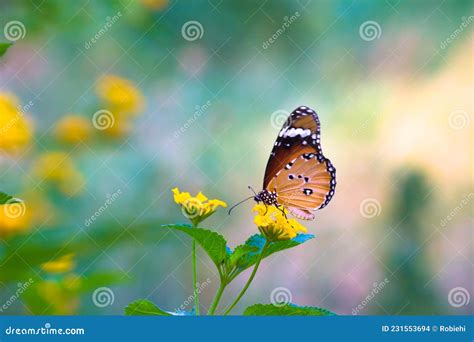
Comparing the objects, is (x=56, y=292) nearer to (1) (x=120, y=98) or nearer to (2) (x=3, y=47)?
(2) (x=3, y=47)

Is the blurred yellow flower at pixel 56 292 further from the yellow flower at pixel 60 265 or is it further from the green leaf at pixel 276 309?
the green leaf at pixel 276 309

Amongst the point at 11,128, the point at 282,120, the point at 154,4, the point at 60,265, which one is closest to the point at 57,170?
the point at 11,128

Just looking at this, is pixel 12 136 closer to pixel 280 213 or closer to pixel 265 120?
pixel 280 213

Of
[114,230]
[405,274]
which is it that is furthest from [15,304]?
[405,274]

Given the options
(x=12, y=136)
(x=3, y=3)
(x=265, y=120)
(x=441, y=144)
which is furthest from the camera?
(x=441, y=144)

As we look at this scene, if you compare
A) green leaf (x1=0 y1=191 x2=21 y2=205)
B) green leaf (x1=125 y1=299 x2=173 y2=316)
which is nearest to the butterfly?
green leaf (x1=125 y1=299 x2=173 y2=316)

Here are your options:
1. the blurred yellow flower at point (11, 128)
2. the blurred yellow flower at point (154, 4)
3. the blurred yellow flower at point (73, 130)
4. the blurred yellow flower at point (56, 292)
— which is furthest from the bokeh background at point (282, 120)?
the blurred yellow flower at point (56, 292)

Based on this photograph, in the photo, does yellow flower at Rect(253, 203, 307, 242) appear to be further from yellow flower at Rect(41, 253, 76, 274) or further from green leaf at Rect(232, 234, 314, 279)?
yellow flower at Rect(41, 253, 76, 274)
